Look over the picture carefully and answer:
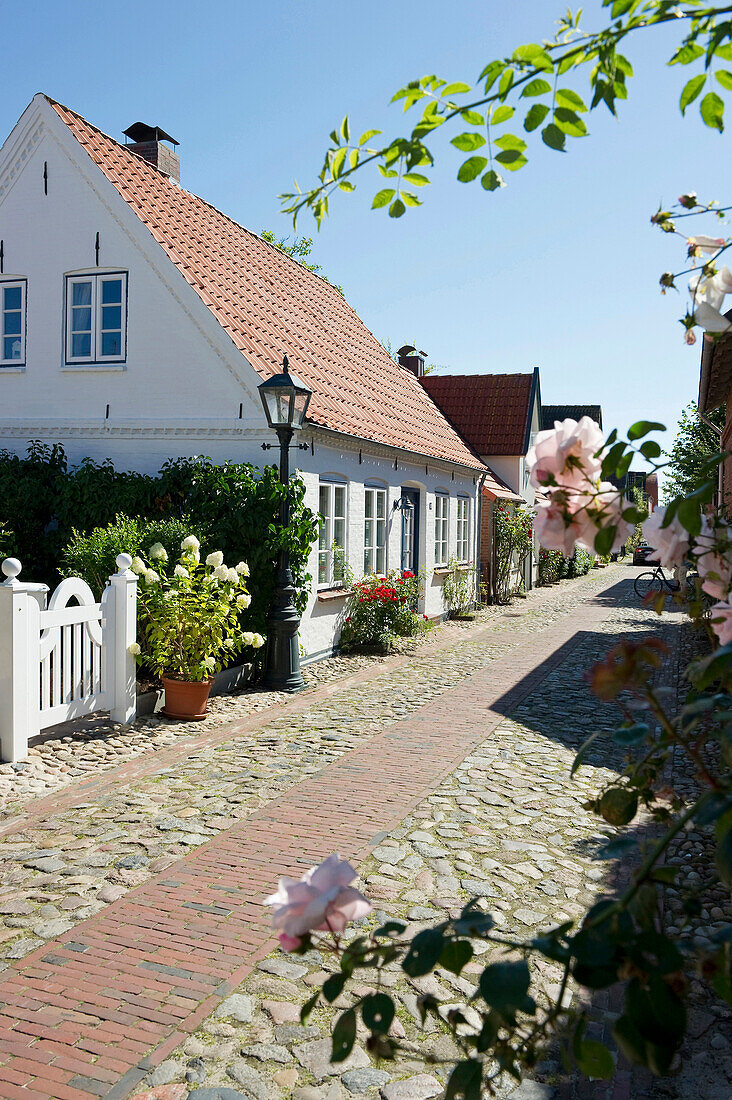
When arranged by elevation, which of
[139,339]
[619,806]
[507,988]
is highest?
[139,339]

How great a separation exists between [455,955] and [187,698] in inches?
305

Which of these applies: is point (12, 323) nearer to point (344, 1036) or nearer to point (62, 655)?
point (62, 655)

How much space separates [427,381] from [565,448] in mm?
25335

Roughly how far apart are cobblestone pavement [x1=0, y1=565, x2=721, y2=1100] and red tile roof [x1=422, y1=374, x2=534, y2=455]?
1573cm

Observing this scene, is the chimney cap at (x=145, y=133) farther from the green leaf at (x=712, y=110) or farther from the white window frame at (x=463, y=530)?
the green leaf at (x=712, y=110)

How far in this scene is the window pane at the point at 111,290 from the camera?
12.0m

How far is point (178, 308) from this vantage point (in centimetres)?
1153

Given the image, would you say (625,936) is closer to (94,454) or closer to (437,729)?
(437,729)

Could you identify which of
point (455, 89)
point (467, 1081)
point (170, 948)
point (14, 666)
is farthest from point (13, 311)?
point (467, 1081)

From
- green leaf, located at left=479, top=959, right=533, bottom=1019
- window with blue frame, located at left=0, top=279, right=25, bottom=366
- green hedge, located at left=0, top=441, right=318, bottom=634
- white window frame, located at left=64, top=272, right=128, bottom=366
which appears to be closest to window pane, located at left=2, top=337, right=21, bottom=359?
window with blue frame, located at left=0, top=279, right=25, bottom=366

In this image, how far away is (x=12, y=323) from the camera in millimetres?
12797

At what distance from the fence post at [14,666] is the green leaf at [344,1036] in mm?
6167

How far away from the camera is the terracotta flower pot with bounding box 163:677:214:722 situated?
8.68 m

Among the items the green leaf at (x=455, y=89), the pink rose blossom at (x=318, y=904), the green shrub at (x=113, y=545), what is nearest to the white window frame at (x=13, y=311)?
the green shrub at (x=113, y=545)
